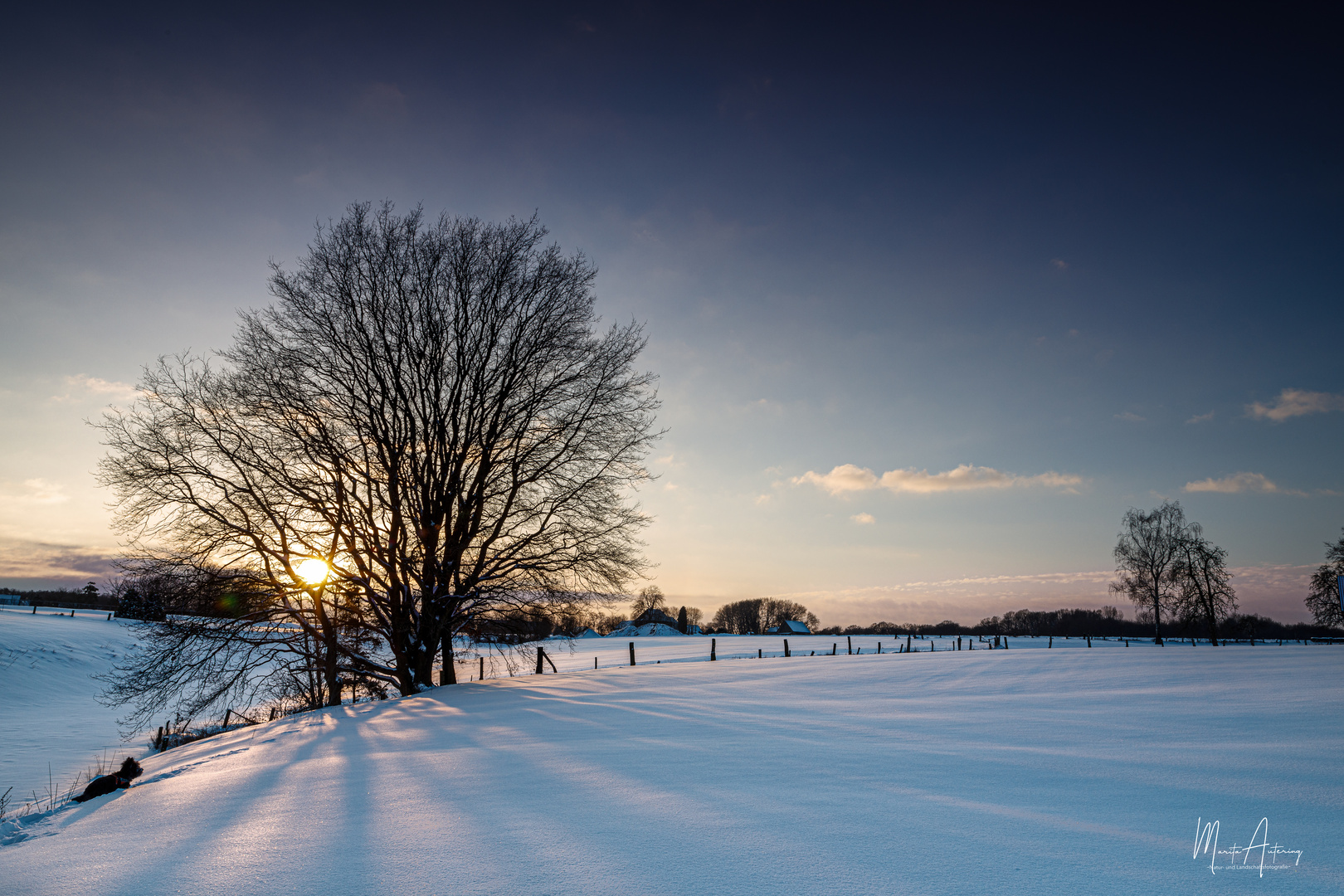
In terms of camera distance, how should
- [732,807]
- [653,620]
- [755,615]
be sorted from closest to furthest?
[732,807], [653,620], [755,615]

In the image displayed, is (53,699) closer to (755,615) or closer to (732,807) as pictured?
(732,807)

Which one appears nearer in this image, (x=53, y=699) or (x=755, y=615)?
(x=53, y=699)

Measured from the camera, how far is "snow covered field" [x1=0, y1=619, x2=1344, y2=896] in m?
3.12

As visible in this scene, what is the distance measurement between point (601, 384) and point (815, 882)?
45.4 ft

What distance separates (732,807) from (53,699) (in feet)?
127

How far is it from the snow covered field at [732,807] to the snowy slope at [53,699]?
433 inches

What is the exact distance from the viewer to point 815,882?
2967 millimetres

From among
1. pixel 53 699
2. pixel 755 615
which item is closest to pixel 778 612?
pixel 755 615

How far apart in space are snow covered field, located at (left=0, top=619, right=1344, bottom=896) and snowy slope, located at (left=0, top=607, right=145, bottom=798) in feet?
36.1

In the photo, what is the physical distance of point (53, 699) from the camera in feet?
93.0

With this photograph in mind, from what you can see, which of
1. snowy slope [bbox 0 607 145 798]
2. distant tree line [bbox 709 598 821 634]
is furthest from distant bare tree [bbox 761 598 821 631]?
snowy slope [bbox 0 607 145 798]

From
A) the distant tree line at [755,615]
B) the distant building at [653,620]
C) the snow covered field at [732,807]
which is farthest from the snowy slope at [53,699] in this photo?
the distant tree line at [755,615]

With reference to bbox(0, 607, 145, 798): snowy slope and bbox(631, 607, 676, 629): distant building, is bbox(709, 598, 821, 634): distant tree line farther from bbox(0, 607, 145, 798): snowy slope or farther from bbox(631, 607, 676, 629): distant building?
bbox(0, 607, 145, 798): snowy slope

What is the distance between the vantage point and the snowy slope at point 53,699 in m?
15.5
